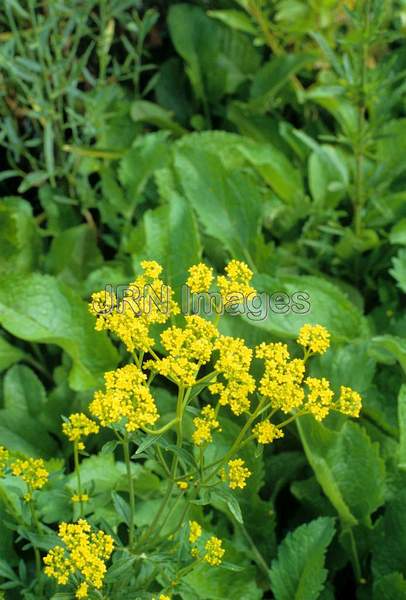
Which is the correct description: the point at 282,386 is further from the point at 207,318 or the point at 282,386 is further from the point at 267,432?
the point at 207,318

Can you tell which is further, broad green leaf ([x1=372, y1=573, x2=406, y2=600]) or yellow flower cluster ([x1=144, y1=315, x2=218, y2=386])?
broad green leaf ([x1=372, y1=573, x2=406, y2=600])

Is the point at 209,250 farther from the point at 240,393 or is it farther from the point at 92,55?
the point at 240,393

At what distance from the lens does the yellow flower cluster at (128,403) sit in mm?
1047

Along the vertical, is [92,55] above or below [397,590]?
above

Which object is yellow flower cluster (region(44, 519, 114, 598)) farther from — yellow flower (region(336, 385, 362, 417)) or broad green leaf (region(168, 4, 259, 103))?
broad green leaf (region(168, 4, 259, 103))

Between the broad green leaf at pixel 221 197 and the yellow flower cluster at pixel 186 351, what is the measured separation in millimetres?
998

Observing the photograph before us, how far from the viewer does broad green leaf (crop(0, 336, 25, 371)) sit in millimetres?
1977

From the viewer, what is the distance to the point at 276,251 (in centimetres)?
220

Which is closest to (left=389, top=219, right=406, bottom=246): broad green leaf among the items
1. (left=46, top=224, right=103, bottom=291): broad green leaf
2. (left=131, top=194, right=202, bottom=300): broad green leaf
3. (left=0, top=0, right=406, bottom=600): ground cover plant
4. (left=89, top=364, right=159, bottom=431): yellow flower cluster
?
(left=0, top=0, right=406, bottom=600): ground cover plant

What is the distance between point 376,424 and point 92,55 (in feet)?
4.99

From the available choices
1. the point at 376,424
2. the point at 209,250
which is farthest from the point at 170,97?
the point at 376,424

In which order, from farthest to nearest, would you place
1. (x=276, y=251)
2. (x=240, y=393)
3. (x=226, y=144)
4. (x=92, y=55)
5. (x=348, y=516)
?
(x=92, y=55)
(x=226, y=144)
(x=276, y=251)
(x=348, y=516)
(x=240, y=393)

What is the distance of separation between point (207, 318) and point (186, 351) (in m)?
0.82

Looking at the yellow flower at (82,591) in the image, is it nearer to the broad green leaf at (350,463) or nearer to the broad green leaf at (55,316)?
the broad green leaf at (350,463)
